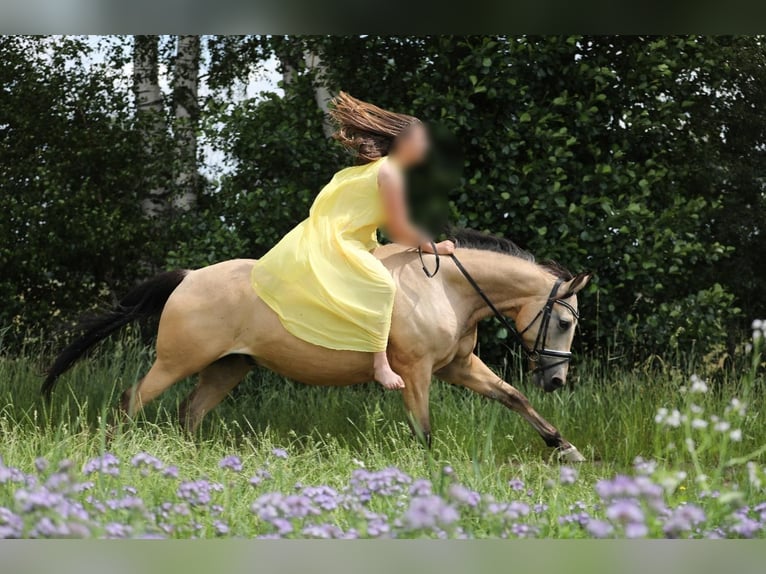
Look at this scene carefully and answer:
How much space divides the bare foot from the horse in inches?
6.4

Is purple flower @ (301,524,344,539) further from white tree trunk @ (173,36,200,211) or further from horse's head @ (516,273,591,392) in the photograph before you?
white tree trunk @ (173,36,200,211)

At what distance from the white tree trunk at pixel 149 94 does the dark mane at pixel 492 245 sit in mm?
3752

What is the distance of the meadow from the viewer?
2.24 metres

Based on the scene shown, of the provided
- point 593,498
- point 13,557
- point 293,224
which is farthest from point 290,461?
point 293,224

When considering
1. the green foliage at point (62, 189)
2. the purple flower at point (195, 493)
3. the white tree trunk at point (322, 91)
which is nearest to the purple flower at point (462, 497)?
the purple flower at point (195, 493)

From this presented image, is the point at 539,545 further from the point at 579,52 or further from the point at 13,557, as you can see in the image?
the point at 579,52

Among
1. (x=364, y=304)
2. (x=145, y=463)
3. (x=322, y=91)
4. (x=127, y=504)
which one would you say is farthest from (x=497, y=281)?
(x=322, y=91)

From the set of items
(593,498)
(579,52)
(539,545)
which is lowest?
(593,498)

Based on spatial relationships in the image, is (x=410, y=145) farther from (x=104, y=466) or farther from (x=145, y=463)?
(x=104, y=466)

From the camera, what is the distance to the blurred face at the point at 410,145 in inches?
161

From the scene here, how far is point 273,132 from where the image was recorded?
6289 millimetres

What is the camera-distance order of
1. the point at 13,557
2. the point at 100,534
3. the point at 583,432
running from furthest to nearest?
the point at 583,432, the point at 100,534, the point at 13,557

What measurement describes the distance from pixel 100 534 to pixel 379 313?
80.9 inches

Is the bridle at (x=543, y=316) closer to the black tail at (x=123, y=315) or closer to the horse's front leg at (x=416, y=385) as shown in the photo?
the horse's front leg at (x=416, y=385)
